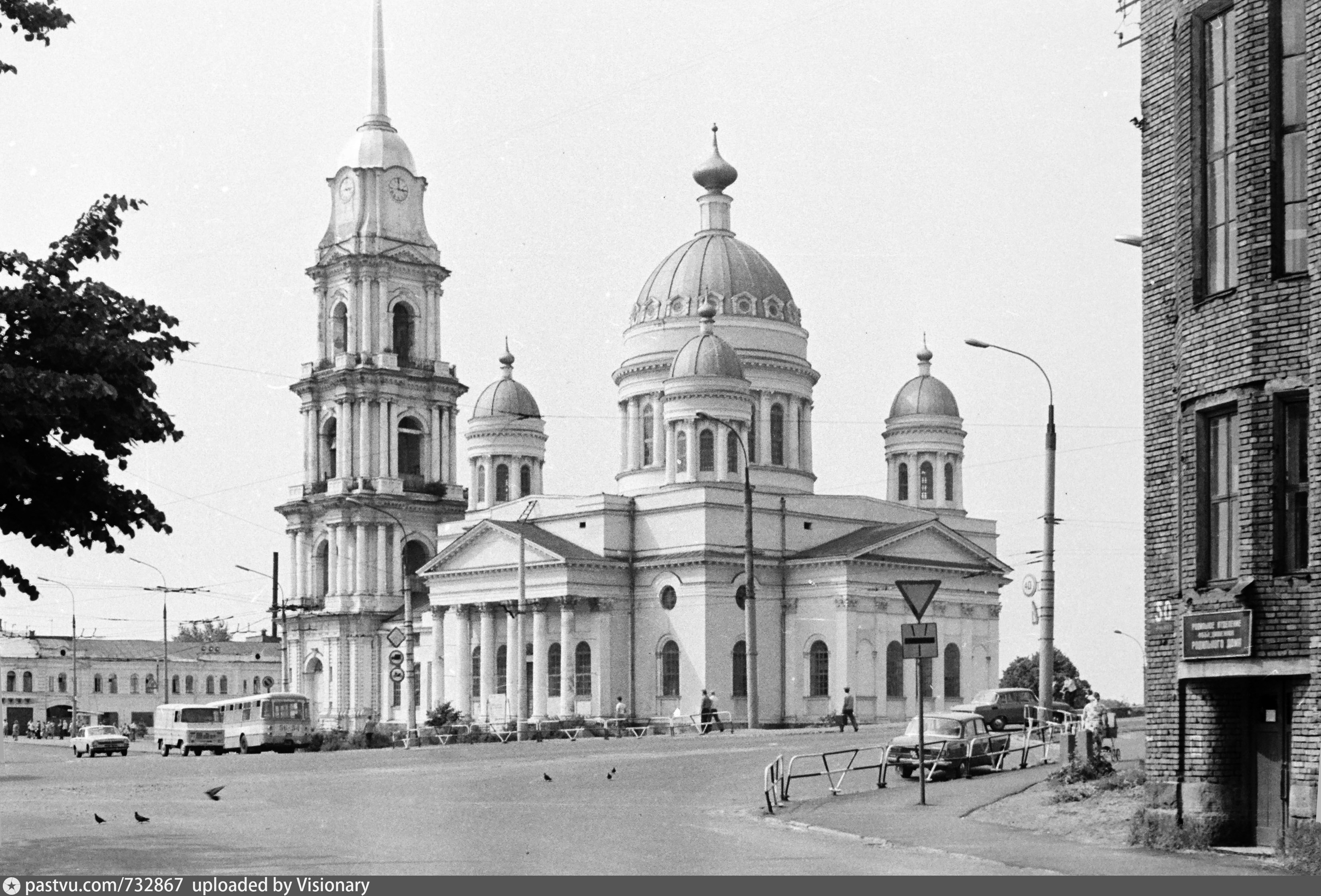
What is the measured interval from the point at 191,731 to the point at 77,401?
1995 inches

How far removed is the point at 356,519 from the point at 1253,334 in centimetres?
7646

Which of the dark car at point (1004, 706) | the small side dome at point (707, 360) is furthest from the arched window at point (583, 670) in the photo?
the dark car at point (1004, 706)

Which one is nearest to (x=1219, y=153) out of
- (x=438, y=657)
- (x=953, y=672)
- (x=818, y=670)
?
(x=818, y=670)

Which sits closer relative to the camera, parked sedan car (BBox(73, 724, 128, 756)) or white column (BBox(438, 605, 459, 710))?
parked sedan car (BBox(73, 724, 128, 756))

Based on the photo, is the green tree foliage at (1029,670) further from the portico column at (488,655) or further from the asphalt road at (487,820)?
the asphalt road at (487,820)

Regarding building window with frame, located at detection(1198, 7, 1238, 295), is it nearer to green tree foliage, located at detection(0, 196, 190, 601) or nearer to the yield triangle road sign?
the yield triangle road sign

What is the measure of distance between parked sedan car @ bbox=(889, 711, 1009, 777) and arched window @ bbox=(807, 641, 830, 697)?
139 feet

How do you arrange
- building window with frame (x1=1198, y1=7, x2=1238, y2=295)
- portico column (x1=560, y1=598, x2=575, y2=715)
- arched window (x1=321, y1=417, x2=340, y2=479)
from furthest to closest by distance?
arched window (x1=321, y1=417, x2=340, y2=479) → portico column (x1=560, y1=598, x2=575, y2=715) → building window with frame (x1=1198, y1=7, x2=1238, y2=295)

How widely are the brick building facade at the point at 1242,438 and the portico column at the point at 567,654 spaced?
5679cm

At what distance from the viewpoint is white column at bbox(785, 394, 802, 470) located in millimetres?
86250

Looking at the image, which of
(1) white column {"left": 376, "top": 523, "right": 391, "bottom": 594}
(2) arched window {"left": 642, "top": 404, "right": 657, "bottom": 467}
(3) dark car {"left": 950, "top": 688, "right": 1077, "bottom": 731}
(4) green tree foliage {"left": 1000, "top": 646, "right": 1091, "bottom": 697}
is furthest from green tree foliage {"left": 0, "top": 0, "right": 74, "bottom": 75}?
(4) green tree foliage {"left": 1000, "top": 646, "right": 1091, "bottom": 697}

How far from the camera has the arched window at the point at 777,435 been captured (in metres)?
85.8

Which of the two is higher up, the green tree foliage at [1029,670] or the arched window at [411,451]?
the arched window at [411,451]

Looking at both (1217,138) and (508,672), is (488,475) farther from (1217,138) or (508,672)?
(1217,138)
